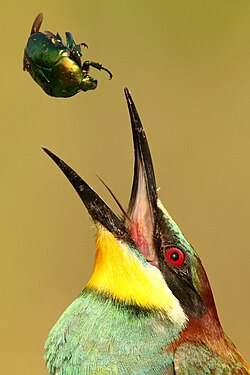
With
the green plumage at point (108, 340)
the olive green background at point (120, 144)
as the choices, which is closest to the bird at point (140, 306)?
the green plumage at point (108, 340)

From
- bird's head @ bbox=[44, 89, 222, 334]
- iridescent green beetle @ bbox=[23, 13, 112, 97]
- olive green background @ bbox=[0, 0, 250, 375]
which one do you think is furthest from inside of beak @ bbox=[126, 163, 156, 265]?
olive green background @ bbox=[0, 0, 250, 375]

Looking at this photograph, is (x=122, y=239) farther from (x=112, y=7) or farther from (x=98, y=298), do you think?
(x=112, y=7)

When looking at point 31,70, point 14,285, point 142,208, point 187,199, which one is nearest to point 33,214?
A: point 14,285

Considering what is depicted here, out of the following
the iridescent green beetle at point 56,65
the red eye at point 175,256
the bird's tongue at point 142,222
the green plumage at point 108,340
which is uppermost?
the iridescent green beetle at point 56,65

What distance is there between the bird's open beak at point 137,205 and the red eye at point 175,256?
0.08 ft

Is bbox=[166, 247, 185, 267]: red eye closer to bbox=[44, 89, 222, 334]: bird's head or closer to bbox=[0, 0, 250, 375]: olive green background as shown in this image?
bbox=[44, 89, 222, 334]: bird's head

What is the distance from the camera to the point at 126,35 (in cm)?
272

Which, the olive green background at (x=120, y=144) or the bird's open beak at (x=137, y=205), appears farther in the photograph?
the olive green background at (x=120, y=144)

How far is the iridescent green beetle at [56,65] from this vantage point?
1531 millimetres

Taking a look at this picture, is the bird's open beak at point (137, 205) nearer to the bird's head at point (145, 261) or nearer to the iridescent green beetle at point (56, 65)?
the bird's head at point (145, 261)

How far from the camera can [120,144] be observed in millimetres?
2619

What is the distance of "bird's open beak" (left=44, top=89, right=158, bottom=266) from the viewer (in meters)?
1.69

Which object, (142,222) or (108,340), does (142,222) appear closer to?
(142,222)

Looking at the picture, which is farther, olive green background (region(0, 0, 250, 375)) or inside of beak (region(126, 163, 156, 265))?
olive green background (region(0, 0, 250, 375))
